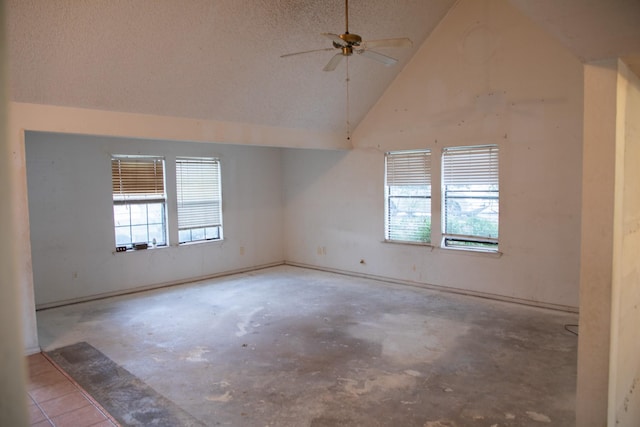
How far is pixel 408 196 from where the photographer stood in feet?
21.4

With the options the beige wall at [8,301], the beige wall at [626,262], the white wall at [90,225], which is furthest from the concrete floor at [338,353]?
the beige wall at [8,301]

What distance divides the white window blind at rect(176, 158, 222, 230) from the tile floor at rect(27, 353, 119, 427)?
135 inches

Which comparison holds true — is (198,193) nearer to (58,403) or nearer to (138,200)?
(138,200)

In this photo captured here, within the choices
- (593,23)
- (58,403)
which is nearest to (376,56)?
(593,23)

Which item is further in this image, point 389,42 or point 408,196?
point 408,196

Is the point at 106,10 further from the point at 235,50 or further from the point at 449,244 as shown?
the point at 449,244

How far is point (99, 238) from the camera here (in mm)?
6043

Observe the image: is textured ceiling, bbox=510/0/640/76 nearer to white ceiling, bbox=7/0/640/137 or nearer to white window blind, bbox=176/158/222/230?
white ceiling, bbox=7/0/640/137

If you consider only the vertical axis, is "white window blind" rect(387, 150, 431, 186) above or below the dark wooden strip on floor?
above

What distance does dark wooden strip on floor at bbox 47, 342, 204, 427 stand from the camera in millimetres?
3008

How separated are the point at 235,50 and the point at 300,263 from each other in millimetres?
4512

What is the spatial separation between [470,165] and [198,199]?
13.8ft

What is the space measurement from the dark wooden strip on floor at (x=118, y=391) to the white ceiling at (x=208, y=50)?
7.89 feet

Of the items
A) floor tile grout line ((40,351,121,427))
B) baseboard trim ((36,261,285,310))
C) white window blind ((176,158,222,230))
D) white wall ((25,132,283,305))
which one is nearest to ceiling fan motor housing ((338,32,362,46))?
floor tile grout line ((40,351,121,427))
